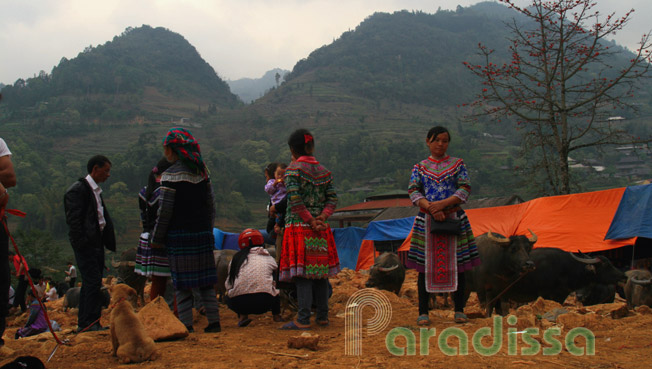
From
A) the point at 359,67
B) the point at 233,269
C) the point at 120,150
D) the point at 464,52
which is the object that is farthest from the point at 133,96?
the point at 233,269

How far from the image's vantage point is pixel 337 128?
335 feet

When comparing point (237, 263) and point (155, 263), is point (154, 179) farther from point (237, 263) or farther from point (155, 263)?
point (237, 263)

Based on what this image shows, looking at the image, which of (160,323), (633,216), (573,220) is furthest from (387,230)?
(160,323)

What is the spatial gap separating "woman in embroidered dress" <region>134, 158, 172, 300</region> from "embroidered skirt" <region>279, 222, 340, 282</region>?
3.75ft

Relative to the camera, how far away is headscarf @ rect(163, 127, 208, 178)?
4734mm

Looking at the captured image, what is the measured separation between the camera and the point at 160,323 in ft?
13.9

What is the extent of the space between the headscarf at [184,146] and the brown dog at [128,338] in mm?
1386

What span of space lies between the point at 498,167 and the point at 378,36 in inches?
4273

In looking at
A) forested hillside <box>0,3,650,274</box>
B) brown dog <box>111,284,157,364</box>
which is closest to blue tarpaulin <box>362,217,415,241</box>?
brown dog <box>111,284,157,364</box>

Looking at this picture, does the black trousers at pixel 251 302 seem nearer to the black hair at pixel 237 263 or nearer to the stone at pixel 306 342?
the black hair at pixel 237 263

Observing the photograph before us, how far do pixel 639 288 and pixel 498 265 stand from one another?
296 centimetres

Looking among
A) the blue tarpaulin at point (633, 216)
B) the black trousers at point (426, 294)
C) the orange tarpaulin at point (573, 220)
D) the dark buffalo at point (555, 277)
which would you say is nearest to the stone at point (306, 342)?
the black trousers at point (426, 294)

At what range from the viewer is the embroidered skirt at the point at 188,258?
4770 millimetres

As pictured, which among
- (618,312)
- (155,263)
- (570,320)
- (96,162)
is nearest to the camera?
(570,320)
